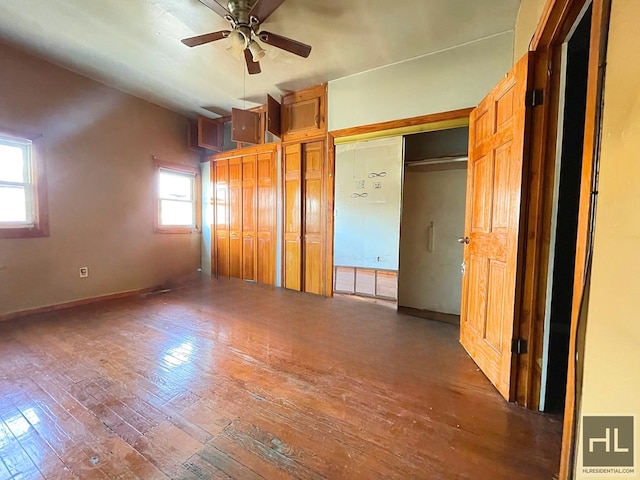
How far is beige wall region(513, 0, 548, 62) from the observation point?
182cm

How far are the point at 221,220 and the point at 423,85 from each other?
4.10 m

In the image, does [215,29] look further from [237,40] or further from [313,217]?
[313,217]

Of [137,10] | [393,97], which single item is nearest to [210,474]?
[137,10]

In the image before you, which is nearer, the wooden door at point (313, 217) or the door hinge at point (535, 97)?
the door hinge at point (535, 97)

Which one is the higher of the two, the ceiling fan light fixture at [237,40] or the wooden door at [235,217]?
the ceiling fan light fixture at [237,40]

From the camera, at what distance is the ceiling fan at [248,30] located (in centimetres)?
225

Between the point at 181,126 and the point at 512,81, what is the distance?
16.7ft

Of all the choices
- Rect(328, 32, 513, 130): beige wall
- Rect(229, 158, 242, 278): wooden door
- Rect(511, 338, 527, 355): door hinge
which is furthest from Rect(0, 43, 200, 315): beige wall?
Rect(511, 338, 527, 355): door hinge

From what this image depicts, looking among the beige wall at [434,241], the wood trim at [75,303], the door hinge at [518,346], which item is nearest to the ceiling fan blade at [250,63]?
the beige wall at [434,241]

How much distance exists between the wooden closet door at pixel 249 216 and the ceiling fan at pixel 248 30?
7.63 ft

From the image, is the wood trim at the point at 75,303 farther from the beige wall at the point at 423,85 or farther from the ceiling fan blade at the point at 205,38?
the beige wall at the point at 423,85

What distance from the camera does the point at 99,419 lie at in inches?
60.8

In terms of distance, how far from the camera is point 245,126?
438 cm

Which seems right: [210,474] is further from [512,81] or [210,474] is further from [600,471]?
[512,81]
